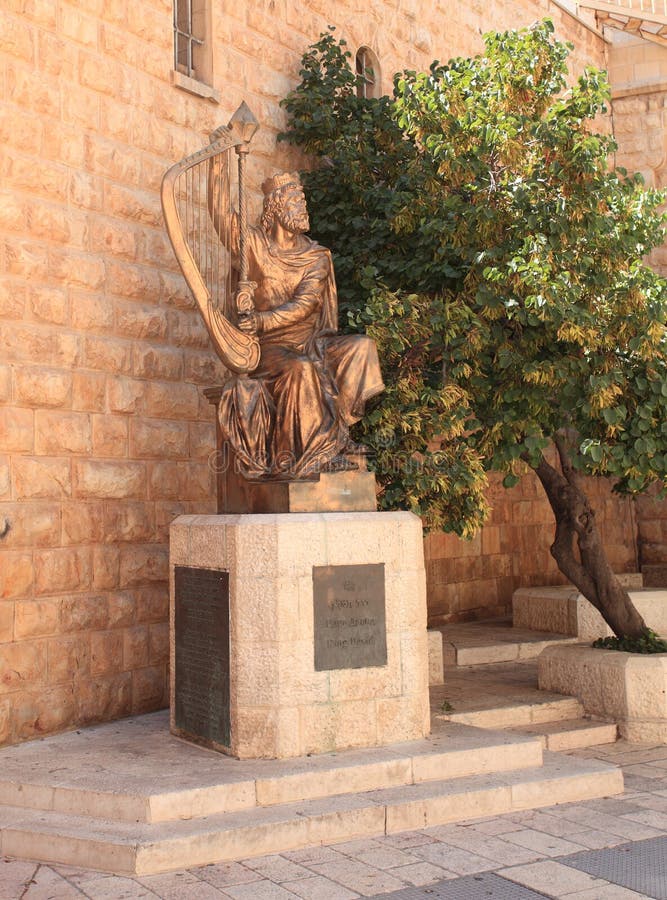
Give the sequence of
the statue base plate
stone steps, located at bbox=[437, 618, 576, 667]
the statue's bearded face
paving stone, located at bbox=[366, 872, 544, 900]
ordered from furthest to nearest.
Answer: stone steps, located at bbox=[437, 618, 576, 667]
the statue's bearded face
the statue base plate
paving stone, located at bbox=[366, 872, 544, 900]

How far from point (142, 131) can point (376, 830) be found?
16.0 ft

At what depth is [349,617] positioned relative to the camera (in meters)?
5.48

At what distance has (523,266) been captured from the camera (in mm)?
6367

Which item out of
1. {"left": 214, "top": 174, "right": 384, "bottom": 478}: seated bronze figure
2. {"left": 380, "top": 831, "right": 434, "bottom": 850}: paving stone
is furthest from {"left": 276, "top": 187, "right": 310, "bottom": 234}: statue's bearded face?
{"left": 380, "top": 831, "right": 434, "bottom": 850}: paving stone

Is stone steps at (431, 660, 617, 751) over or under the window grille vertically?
under

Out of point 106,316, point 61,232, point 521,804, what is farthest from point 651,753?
point 61,232

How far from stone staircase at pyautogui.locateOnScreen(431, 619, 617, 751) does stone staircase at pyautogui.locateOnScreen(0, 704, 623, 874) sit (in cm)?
104

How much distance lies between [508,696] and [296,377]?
3.14m

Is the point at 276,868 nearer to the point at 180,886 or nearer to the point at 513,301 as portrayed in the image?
the point at 180,886

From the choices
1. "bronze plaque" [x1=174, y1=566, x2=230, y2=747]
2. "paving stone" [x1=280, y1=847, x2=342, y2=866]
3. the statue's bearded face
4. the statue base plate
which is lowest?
"paving stone" [x1=280, y1=847, x2=342, y2=866]

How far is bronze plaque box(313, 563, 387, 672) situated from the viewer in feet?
17.8

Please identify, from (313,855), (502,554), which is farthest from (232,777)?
(502,554)

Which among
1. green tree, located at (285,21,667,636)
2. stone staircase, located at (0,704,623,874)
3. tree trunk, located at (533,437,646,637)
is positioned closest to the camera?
stone staircase, located at (0,704,623,874)

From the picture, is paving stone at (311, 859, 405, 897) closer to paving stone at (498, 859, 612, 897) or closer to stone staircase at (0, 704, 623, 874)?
stone staircase at (0, 704, 623, 874)
